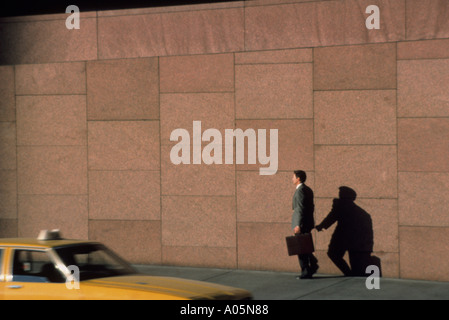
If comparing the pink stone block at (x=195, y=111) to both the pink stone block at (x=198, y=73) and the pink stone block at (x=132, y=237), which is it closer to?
the pink stone block at (x=198, y=73)

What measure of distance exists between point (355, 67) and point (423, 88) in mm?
1137

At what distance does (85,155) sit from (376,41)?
18.5 ft

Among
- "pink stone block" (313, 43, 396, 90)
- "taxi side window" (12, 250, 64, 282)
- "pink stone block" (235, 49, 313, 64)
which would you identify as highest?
"pink stone block" (235, 49, 313, 64)

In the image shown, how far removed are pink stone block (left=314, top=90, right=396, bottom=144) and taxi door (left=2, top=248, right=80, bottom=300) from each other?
5.62 m

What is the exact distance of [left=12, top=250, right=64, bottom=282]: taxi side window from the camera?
700 cm

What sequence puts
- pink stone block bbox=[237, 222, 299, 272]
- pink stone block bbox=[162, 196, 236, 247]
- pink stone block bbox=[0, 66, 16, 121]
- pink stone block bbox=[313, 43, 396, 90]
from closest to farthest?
pink stone block bbox=[313, 43, 396, 90] < pink stone block bbox=[237, 222, 299, 272] < pink stone block bbox=[162, 196, 236, 247] < pink stone block bbox=[0, 66, 16, 121]

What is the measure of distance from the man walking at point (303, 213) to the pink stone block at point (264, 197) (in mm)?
569

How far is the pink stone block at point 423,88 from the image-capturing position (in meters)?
10.6

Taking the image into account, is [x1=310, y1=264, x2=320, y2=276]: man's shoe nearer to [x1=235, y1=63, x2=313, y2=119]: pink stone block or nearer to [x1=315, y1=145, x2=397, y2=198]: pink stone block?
[x1=315, y1=145, x2=397, y2=198]: pink stone block

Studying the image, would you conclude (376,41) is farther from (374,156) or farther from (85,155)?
(85,155)

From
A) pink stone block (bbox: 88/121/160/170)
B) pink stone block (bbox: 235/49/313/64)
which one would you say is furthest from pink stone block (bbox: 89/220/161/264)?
pink stone block (bbox: 235/49/313/64)

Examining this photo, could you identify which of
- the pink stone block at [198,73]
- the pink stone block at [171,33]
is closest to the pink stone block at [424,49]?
the pink stone block at [171,33]

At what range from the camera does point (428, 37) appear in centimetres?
1068
